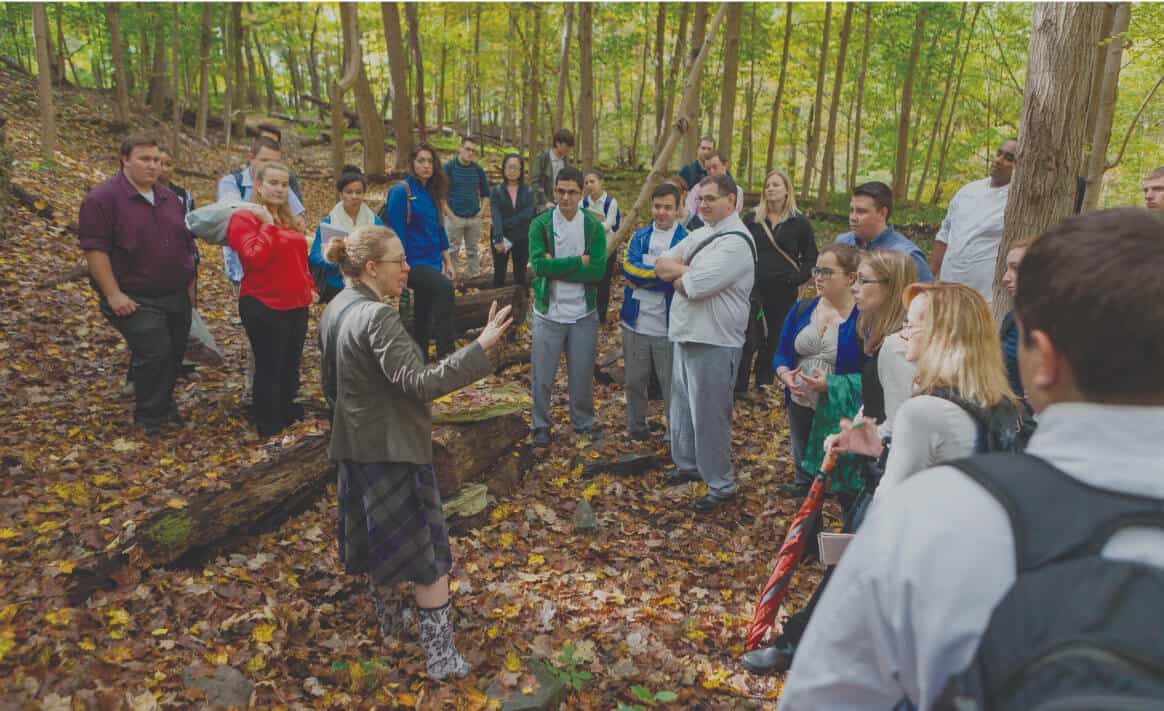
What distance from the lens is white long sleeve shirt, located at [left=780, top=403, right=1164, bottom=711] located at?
0.98 metres

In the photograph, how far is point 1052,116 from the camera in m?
4.23

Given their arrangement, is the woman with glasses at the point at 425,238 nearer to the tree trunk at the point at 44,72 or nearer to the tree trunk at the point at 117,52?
the tree trunk at the point at 44,72

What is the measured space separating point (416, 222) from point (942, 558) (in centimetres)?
647

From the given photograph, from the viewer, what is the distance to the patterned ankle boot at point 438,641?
3.38 meters

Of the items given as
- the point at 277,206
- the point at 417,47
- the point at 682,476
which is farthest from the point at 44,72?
the point at 417,47

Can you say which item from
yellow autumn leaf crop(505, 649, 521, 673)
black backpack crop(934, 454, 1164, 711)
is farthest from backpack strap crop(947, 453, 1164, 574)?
yellow autumn leaf crop(505, 649, 521, 673)

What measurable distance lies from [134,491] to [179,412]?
138cm

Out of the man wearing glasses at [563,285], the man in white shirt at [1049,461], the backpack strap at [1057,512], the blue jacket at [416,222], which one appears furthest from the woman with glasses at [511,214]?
the backpack strap at [1057,512]

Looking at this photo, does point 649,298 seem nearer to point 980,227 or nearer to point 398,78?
point 980,227

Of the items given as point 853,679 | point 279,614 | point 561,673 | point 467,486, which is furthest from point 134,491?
point 853,679

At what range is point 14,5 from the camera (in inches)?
855

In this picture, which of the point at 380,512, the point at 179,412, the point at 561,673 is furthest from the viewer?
the point at 179,412

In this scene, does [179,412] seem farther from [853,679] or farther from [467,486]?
[853,679]

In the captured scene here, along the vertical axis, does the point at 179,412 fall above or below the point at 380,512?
below
